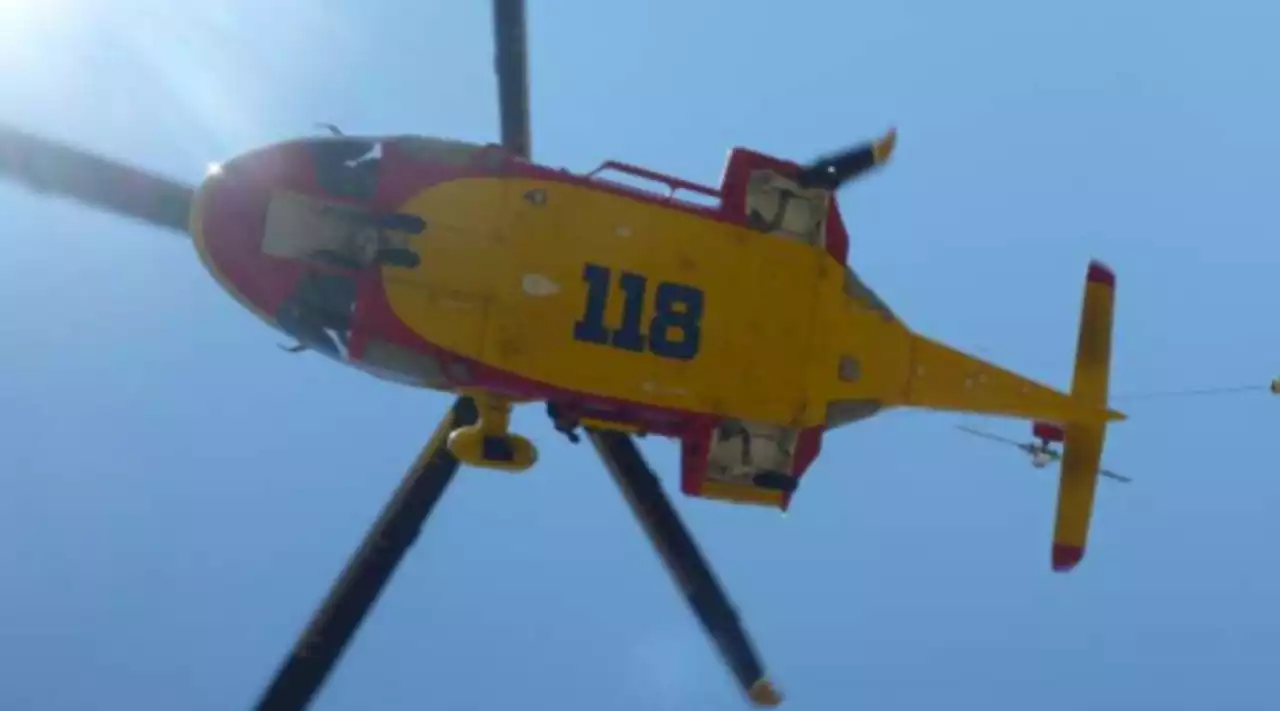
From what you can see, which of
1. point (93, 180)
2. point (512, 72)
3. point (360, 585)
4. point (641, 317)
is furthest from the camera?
point (512, 72)

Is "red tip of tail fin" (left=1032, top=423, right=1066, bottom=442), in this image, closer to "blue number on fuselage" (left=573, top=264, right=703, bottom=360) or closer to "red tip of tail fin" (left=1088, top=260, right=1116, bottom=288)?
"red tip of tail fin" (left=1088, top=260, right=1116, bottom=288)

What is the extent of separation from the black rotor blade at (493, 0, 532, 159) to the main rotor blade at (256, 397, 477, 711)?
4081 millimetres

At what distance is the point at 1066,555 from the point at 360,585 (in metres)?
10.4

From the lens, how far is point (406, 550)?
15.7 meters

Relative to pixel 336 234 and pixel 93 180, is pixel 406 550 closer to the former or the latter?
pixel 336 234

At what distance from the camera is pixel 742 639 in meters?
16.2

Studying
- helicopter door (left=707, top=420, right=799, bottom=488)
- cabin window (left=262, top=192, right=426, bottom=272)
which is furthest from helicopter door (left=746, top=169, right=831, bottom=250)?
cabin window (left=262, top=192, right=426, bottom=272)

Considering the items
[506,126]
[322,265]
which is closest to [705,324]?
[506,126]

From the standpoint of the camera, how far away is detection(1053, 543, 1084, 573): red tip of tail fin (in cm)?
1867

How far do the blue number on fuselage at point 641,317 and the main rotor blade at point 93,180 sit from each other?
189 inches

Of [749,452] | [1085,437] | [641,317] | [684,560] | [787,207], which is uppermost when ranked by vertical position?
[787,207]

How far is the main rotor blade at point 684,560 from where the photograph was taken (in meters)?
16.1

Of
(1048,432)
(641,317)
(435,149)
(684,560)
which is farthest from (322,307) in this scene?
(1048,432)

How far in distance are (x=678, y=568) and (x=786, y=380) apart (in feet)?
9.39
